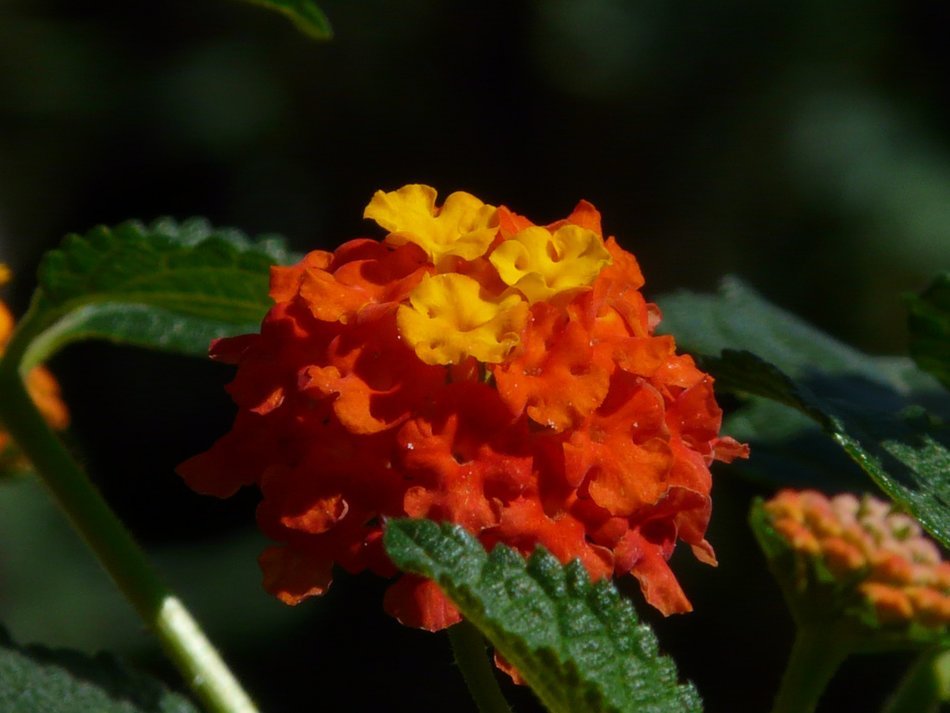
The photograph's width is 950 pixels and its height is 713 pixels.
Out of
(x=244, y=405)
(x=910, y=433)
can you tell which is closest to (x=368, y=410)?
(x=244, y=405)

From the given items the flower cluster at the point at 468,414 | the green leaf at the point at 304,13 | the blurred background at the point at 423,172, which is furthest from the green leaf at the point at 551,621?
the blurred background at the point at 423,172

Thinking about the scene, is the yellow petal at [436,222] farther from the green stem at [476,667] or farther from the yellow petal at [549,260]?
the green stem at [476,667]

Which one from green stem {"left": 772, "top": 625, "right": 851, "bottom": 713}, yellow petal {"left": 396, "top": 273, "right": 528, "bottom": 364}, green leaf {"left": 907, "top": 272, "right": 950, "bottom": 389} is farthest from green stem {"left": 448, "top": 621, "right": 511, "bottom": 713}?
green leaf {"left": 907, "top": 272, "right": 950, "bottom": 389}

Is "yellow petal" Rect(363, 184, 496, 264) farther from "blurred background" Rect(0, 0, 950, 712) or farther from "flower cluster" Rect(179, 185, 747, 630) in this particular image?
"blurred background" Rect(0, 0, 950, 712)

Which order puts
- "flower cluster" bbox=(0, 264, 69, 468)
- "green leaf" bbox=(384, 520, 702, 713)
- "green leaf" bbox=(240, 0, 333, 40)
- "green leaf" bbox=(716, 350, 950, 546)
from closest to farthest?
"green leaf" bbox=(384, 520, 702, 713), "green leaf" bbox=(716, 350, 950, 546), "green leaf" bbox=(240, 0, 333, 40), "flower cluster" bbox=(0, 264, 69, 468)

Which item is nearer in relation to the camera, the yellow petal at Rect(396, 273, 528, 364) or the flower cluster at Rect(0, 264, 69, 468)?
the yellow petal at Rect(396, 273, 528, 364)

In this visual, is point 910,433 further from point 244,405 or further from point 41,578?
point 41,578
